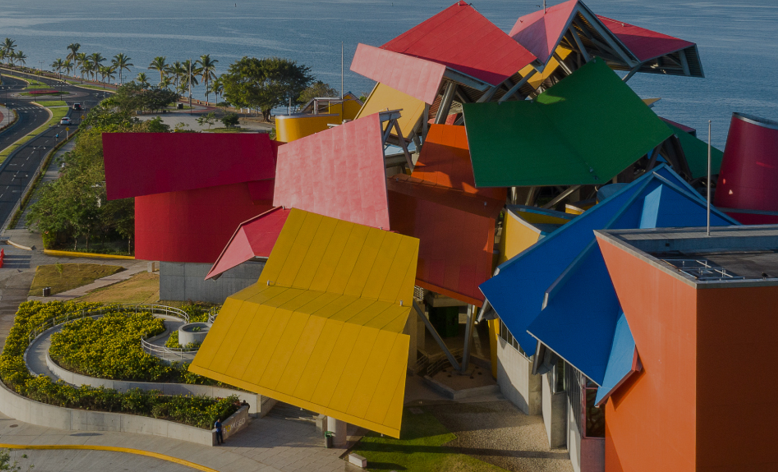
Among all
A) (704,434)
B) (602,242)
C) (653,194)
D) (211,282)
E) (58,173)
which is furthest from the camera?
(58,173)

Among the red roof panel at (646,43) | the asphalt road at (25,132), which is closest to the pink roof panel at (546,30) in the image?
the red roof panel at (646,43)

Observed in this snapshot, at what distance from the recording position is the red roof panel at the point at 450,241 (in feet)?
96.7

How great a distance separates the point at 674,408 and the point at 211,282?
2824 centimetres

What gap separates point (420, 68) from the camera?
3111 cm

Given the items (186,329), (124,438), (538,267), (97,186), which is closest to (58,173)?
(97,186)

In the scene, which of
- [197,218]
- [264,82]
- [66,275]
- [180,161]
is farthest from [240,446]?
[264,82]

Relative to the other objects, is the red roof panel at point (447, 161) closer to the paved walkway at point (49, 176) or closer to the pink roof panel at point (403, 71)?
the pink roof panel at point (403, 71)

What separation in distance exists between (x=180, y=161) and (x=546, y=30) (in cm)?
1919

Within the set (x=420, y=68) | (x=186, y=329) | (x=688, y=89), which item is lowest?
(x=186, y=329)

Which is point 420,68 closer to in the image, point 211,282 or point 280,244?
point 280,244

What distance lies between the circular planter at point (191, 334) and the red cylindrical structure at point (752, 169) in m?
22.5

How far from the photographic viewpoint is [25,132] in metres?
103

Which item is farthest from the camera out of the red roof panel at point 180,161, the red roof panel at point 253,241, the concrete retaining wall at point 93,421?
the red roof panel at point 180,161

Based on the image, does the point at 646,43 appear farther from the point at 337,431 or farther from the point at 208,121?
the point at 208,121
